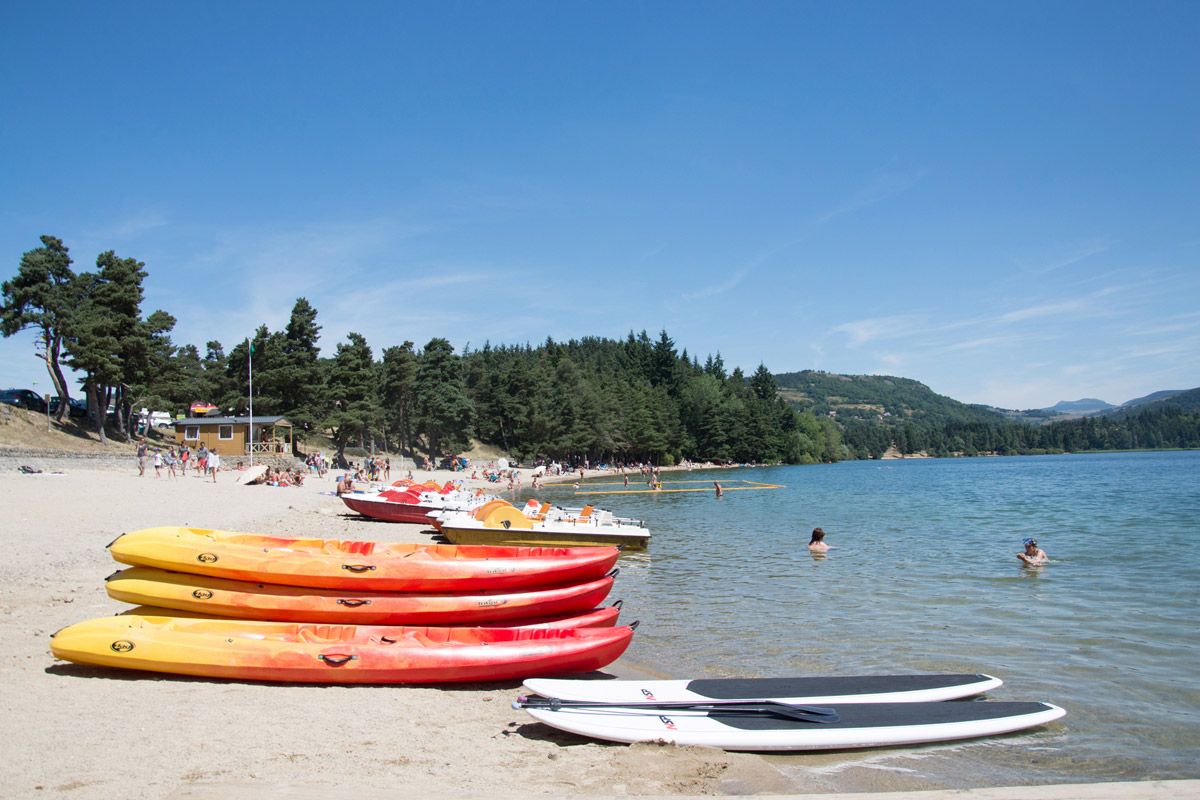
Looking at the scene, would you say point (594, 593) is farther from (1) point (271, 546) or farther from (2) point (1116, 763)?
(2) point (1116, 763)

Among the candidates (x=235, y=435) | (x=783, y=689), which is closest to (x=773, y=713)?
(x=783, y=689)

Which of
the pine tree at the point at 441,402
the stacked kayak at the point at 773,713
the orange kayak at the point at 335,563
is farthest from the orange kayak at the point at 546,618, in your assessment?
the pine tree at the point at 441,402

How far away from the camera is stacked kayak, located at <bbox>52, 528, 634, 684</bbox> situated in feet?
26.7

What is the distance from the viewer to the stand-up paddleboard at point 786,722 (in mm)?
7020

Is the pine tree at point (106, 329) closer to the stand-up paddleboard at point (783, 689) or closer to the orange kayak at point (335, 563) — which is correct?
the orange kayak at point (335, 563)

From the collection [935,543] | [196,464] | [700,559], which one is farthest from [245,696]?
[196,464]

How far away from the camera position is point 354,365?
62.3 metres

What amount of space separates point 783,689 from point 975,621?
6.52m

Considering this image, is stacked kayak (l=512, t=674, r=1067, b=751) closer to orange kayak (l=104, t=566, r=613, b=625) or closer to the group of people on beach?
orange kayak (l=104, t=566, r=613, b=625)

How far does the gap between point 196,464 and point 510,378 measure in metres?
48.1

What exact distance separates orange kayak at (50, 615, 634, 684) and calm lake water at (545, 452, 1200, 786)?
2.20 m

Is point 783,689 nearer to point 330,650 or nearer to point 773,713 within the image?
point 773,713

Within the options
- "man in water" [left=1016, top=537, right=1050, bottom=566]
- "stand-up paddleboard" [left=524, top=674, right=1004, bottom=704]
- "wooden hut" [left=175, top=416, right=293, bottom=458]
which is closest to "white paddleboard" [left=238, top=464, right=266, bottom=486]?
"wooden hut" [left=175, top=416, right=293, bottom=458]

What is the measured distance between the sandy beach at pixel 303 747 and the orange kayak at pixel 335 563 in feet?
4.16
